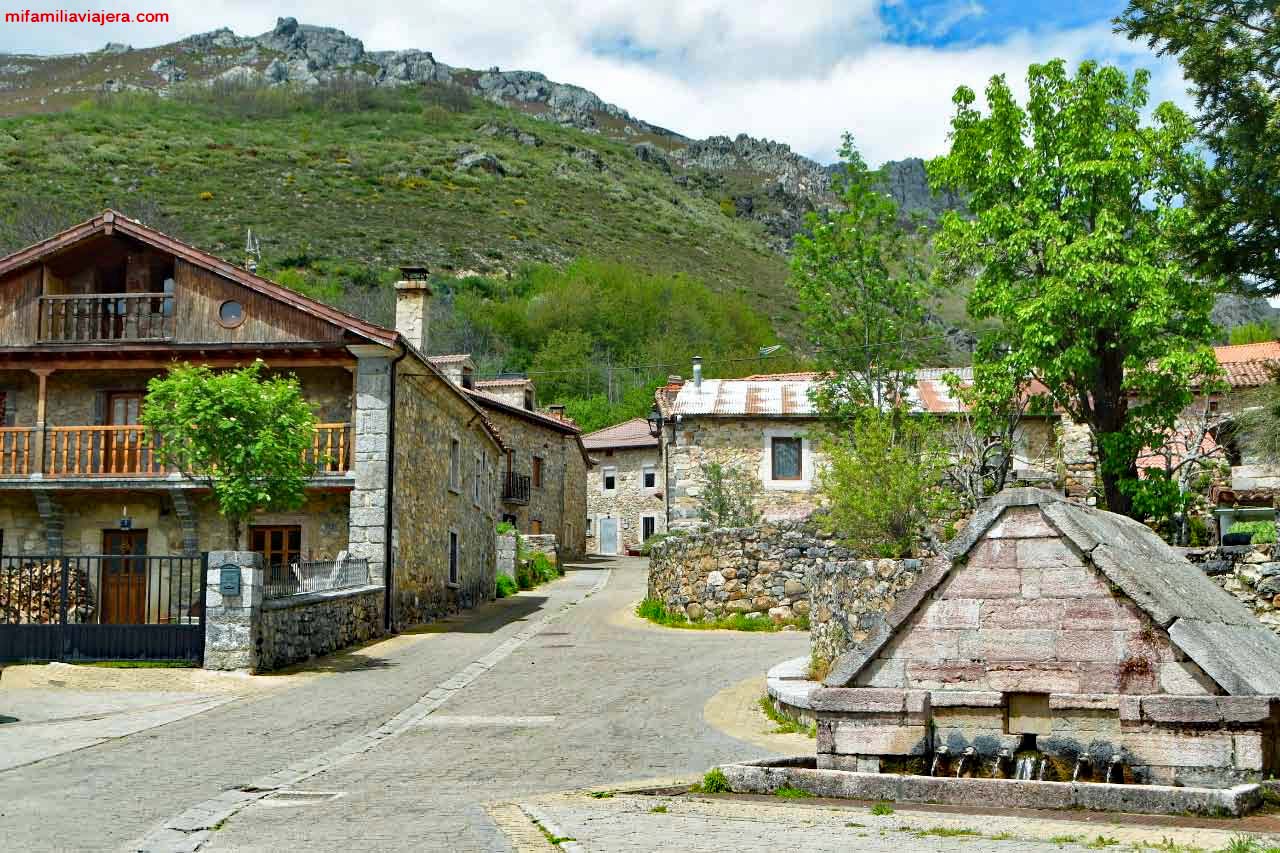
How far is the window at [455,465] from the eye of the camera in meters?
25.6

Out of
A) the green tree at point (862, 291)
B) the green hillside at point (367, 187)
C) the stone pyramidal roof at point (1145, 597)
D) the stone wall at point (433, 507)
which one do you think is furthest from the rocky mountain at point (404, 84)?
the stone pyramidal roof at point (1145, 597)

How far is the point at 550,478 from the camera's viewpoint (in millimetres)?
42906

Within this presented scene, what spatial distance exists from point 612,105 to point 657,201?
57.1 metres

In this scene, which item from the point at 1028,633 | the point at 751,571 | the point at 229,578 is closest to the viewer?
the point at 1028,633

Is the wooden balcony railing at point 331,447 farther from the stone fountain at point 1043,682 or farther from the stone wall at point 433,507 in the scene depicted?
the stone fountain at point 1043,682

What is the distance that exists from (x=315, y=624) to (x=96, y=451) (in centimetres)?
733

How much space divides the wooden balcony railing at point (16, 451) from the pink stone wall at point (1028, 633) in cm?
1827

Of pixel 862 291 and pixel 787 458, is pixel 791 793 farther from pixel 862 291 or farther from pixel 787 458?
pixel 862 291

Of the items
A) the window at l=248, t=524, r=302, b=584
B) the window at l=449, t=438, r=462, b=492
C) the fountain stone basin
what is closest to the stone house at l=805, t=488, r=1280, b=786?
the fountain stone basin

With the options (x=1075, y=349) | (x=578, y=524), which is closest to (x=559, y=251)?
(x=578, y=524)

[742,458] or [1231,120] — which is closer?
[1231,120]

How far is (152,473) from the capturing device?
2144 cm

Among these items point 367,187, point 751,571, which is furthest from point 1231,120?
point 367,187

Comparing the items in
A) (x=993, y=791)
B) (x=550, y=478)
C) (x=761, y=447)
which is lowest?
(x=993, y=791)
